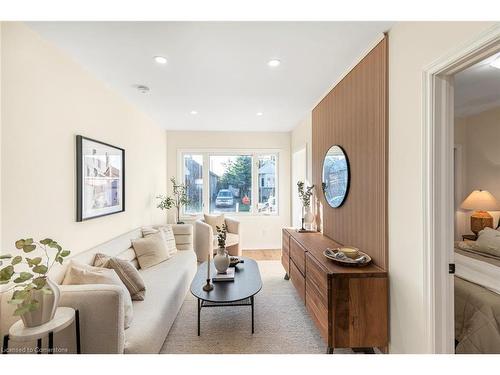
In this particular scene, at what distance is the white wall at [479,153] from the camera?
11.1 ft

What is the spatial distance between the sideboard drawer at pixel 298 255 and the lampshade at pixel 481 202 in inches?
104

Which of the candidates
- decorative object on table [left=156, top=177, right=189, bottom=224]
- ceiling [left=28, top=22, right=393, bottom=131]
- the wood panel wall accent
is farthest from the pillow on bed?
decorative object on table [left=156, top=177, right=189, bottom=224]

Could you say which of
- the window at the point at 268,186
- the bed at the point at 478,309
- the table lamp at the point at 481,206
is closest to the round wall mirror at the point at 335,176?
the bed at the point at 478,309

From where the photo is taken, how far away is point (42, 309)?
4.15ft

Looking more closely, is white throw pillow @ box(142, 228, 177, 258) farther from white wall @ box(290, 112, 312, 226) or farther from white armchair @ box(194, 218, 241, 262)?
white wall @ box(290, 112, 312, 226)

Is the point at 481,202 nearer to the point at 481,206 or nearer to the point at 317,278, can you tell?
the point at 481,206

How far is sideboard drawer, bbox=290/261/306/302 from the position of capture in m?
2.47

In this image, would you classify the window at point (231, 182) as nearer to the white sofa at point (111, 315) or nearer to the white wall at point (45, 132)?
the white wall at point (45, 132)

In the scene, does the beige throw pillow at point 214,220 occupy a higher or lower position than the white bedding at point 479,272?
higher

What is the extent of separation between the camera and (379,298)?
1787 millimetres

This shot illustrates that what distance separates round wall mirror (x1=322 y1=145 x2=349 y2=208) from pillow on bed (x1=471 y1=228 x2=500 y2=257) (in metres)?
1.67

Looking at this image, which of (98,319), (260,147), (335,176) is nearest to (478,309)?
(335,176)

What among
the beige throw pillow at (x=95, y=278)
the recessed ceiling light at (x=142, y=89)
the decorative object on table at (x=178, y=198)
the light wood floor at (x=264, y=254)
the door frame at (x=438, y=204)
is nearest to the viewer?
the door frame at (x=438, y=204)
